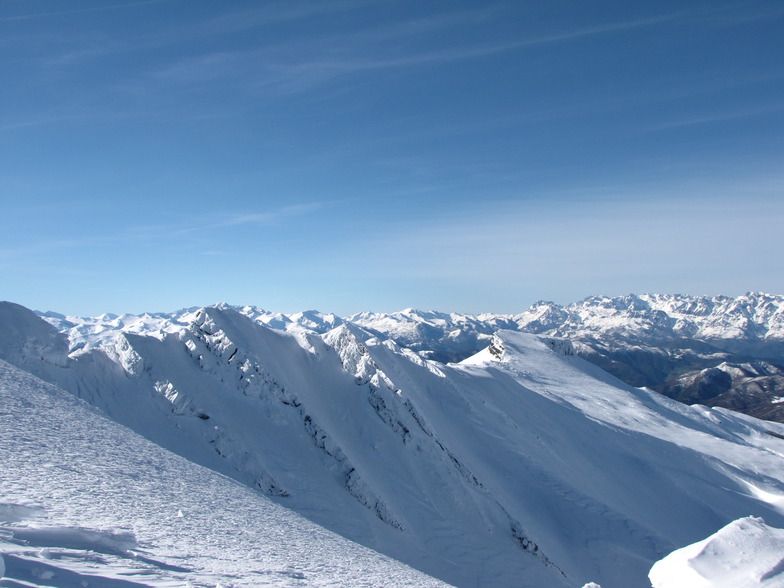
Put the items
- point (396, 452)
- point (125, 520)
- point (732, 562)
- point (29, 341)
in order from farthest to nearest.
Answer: point (396, 452)
point (29, 341)
point (125, 520)
point (732, 562)

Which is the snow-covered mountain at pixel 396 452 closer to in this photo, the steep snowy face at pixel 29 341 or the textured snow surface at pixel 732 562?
the steep snowy face at pixel 29 341

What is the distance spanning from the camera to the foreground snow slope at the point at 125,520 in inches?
391

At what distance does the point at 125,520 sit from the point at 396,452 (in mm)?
26649

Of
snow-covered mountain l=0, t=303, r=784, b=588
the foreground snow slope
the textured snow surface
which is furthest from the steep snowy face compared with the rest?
the textured snow surface

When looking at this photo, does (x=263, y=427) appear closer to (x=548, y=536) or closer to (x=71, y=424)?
(x=71, y=424)

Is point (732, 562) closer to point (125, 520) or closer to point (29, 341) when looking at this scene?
point (125, 520)

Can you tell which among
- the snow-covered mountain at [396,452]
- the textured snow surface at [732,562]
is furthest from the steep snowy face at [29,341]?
the textured snow surface at [732,562]

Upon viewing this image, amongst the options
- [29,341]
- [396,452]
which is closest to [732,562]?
[396,452]

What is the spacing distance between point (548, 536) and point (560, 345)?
71.2 m

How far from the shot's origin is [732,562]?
9383 millimetres

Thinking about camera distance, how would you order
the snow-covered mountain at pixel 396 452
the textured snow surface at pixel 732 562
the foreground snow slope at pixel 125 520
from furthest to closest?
the snow-covered mountain at pixel 396 452, the foreground snow slope at pixel 125 520, the textured snow surface at pixel 732 562

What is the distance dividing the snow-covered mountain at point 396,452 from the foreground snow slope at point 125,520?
377 inches

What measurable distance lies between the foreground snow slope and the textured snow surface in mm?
7570

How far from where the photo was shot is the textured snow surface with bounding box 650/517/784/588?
9047 millimetres
